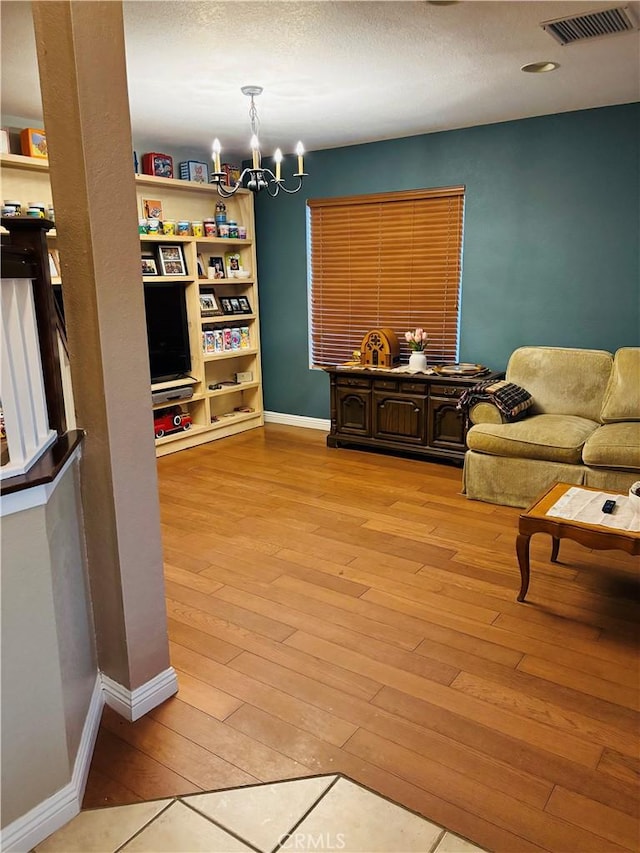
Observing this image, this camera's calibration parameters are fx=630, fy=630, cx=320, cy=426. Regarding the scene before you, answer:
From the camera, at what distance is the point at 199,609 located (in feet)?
9.21

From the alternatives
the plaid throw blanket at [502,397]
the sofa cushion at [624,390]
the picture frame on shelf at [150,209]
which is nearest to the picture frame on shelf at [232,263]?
the picture frame on shelf at [150,209]

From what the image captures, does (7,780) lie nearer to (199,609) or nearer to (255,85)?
(199,609)

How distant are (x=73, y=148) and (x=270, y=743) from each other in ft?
6.14

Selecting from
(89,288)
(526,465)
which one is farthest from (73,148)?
(526,465)

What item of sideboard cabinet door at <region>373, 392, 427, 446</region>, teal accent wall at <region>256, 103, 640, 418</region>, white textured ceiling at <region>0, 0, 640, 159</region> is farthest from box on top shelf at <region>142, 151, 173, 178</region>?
sideboard cabinet door at <region>373, 392, 427, 446</region>

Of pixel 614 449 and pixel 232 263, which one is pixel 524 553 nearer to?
pixel 614 449

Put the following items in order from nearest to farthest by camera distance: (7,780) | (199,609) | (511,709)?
(7,780), (511,709), (199,609)

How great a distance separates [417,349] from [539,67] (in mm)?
2162

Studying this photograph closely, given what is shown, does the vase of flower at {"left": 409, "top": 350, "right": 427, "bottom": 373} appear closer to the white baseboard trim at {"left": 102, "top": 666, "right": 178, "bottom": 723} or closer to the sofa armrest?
the sofa armrest

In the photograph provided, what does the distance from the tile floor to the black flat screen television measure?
3802 mm

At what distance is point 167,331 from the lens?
5.22 m

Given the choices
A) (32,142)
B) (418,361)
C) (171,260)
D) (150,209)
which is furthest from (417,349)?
(32,142)

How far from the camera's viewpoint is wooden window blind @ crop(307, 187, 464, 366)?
16.7ft

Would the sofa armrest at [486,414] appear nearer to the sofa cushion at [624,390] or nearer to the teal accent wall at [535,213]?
the sofa cushion at [624,390]
